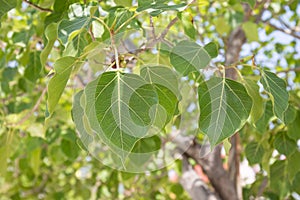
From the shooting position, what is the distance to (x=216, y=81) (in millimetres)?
763

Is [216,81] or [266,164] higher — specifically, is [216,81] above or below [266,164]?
above

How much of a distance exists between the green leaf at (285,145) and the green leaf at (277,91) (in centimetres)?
40

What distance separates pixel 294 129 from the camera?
46.5 inches

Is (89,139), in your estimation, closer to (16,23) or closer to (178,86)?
(178,86)

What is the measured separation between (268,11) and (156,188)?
2.75 ft

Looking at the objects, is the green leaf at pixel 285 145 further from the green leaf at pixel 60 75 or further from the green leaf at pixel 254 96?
the green leaf at pixel 60 75

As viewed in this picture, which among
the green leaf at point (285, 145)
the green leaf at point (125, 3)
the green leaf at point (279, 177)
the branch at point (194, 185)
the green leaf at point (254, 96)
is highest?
the green leaf at point (125, 3)

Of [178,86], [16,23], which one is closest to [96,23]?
[178,86]

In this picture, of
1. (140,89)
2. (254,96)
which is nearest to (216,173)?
(254,96)

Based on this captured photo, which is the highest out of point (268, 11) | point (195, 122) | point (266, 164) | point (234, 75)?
point (195, 122)

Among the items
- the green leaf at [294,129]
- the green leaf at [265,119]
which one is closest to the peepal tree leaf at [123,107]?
the green leaf at [265,119]

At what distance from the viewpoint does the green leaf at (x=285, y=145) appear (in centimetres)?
118

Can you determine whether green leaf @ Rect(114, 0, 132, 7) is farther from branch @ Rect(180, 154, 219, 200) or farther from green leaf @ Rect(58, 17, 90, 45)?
branch @ Rect(180, 154, 219, 200)

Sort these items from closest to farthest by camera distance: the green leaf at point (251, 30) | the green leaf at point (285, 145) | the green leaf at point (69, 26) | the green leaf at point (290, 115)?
the green leaf at point (69, 26) < the green leaf at point (290, 115) < the green leaf at point (285, 145) < the green leaf at point (251, 30)
